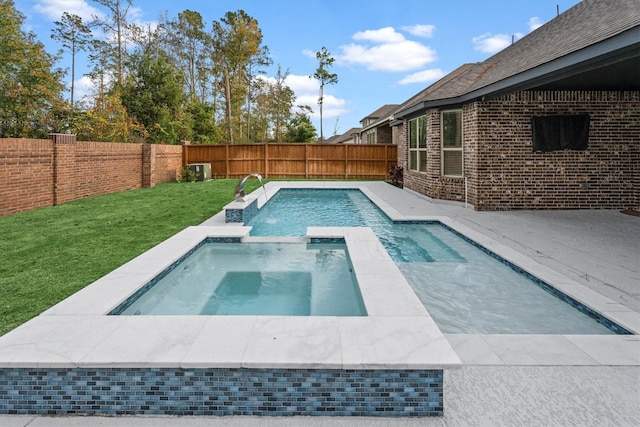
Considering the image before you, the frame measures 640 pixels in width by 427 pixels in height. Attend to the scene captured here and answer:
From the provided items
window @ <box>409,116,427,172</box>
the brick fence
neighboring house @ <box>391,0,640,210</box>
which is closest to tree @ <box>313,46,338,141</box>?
the brick fence

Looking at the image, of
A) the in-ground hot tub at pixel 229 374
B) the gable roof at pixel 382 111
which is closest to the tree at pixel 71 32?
the gable roof at pixel 382 111

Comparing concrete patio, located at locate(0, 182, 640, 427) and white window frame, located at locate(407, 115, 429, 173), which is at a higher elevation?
white window frame, located at locate(407, 115, 429, 173)

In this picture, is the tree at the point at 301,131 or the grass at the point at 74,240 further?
the tree at the point at 301,131

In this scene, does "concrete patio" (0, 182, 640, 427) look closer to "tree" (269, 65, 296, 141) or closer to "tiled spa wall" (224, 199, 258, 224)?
"tiled spa wall" (224, 199, 258, 224)

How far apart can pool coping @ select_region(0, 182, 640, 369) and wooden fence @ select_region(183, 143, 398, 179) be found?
16324 mm

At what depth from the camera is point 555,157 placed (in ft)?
29.4

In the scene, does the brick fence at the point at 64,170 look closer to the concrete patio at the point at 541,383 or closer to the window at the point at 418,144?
the concrete patio at the point at 541,383

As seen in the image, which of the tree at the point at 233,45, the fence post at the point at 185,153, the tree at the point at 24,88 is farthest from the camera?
the tree at the point at 233,45

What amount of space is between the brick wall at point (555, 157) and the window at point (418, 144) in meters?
2.77

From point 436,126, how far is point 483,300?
750 centimetres

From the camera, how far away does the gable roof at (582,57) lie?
15.8 ft

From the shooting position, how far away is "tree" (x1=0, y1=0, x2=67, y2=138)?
15.6 meters

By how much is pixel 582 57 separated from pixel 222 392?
5879 millimetres

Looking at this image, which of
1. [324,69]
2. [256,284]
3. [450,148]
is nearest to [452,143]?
[450,148]
